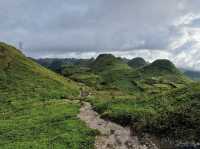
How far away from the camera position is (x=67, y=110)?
5988 cm

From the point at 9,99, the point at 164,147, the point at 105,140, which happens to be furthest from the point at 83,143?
the point at 9,99

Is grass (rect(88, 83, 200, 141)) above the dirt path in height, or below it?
above

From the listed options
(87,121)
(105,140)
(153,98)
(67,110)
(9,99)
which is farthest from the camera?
(9,99)

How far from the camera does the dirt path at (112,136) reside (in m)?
37.0

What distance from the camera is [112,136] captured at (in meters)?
40.4

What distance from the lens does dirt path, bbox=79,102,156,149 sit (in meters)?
37.0

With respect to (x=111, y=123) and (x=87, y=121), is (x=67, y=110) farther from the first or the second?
(x=111, y=123)

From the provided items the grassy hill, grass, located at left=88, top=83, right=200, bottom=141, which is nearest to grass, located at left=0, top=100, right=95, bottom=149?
the grassy hill

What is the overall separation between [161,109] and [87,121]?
12079 millimetres

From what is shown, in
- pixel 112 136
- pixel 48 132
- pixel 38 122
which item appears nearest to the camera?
pixel 112 136

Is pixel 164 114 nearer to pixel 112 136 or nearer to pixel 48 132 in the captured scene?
pixel 112 136

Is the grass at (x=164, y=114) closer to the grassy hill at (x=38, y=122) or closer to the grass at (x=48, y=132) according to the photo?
the grass at (x=48, y=132)

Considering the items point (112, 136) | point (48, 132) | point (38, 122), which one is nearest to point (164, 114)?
point (112, 136)

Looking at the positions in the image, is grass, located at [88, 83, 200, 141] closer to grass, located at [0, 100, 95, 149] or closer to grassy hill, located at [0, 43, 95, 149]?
grass, located at [0, 100, 95, 149]
